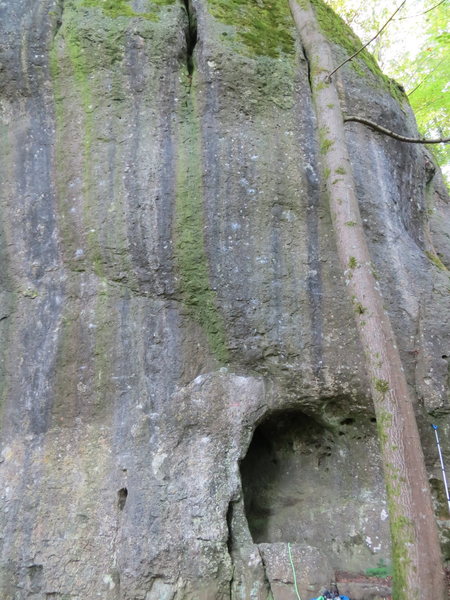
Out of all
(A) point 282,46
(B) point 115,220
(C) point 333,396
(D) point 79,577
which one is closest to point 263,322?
(C) point 333,396

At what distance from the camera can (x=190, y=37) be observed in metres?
7.19

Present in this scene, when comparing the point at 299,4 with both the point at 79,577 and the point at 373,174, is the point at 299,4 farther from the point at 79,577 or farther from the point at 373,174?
the point at 79,577

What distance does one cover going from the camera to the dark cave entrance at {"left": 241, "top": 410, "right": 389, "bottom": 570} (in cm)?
580

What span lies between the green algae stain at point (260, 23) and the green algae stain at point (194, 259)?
6.97 feet

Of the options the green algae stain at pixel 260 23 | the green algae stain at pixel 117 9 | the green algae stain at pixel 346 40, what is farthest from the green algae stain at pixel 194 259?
the green algae stain at pixel 346 40

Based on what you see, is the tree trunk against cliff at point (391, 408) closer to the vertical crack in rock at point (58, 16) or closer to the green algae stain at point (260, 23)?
the green algae stain at point (260, 23)

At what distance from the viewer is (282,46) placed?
24.0 ft

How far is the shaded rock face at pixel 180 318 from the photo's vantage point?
522 centimetres

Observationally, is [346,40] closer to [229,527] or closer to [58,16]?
[58,16]

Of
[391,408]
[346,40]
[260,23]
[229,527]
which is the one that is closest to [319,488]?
[229,527]

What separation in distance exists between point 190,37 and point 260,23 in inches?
41.5

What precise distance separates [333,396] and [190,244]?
2497 mm

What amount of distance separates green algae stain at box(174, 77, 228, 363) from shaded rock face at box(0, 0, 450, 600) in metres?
0.02

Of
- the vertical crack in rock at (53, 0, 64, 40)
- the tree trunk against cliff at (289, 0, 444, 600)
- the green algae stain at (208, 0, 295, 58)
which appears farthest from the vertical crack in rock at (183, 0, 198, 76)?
the tree trunk against cliff at (289, 0, 444, 600)
